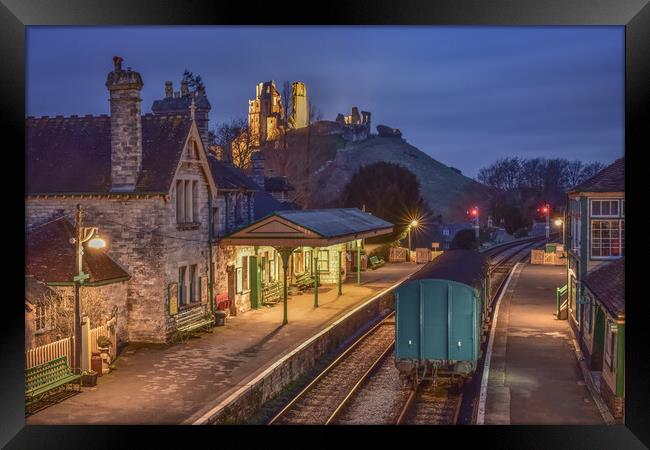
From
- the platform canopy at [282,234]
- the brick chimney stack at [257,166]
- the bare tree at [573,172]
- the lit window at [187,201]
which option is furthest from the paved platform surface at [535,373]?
the bare tree at [573,172]

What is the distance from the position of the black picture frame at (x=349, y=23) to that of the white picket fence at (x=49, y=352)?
3.99 feet

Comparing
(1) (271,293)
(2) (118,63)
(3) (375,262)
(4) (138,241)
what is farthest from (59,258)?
(3) (375,262)

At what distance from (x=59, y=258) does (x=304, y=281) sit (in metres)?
14.6

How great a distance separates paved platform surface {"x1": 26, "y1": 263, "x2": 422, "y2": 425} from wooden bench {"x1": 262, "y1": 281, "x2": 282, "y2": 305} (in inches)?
47.3

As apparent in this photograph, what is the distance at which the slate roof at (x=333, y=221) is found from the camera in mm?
25889

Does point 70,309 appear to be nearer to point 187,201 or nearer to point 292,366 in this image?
point 187,201

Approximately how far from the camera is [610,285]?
53.2 feet

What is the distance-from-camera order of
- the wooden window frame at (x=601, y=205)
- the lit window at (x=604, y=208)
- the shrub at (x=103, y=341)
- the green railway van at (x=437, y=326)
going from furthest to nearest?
the lit window at (x=604, y=208), the wooden window frame at (x=601, y=205), the shrub at (x=103, y=341), the green railway van at (x=437, y=326)

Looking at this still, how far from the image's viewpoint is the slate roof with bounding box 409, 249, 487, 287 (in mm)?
16609

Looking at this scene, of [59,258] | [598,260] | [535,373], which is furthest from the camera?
[598,260]

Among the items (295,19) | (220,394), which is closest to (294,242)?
(220,394)

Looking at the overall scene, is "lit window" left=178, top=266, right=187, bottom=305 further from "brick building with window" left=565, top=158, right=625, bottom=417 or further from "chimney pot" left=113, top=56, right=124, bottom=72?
"brick building with window" left=565, top=158, right=625, bottom=417

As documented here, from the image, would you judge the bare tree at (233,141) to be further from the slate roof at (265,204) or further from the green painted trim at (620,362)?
the green painted trim at (620,362)

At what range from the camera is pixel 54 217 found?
20.8 m
